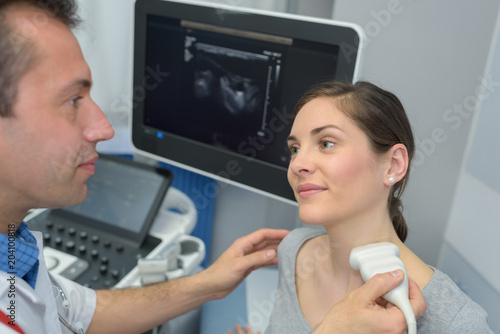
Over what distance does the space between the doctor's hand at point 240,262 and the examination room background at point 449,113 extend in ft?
1.65

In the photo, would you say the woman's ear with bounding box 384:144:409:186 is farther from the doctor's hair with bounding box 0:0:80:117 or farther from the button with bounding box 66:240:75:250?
the button with bounding box 66:240:75:250

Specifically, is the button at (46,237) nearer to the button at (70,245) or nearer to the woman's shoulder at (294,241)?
the button at (70,245)

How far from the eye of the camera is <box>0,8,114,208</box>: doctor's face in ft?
2.25

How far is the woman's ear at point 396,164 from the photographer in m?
0.88

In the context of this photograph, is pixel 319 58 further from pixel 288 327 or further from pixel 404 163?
pixel 288 327

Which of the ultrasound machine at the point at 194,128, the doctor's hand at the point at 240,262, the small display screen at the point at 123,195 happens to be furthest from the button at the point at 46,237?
the doctor's hand at the point at 240,262

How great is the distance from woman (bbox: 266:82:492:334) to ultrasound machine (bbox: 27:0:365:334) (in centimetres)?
17

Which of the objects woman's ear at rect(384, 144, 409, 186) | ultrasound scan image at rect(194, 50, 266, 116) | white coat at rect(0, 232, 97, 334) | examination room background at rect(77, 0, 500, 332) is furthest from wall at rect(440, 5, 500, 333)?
white coat at rect(0, 232, 97, 334)

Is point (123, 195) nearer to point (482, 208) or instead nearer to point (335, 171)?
A: point (335, 171)

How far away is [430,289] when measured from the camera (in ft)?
2.72

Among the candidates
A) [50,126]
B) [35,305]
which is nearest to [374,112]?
[50,126]

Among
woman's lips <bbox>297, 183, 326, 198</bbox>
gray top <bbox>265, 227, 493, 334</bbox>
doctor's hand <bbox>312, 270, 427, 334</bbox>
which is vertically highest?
woman's lips <bbox>297, 183, 326, 198</bbox>

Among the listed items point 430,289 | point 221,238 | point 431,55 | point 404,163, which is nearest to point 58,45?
point 404,163

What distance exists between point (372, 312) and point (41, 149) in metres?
0.59
